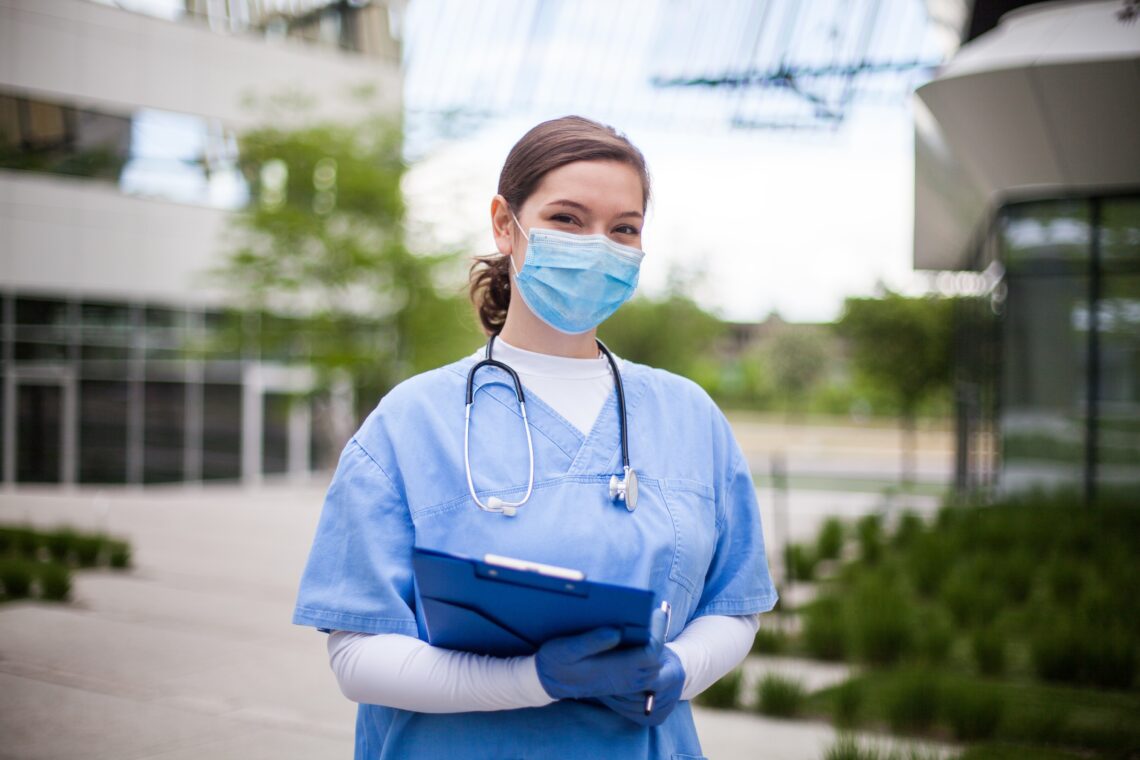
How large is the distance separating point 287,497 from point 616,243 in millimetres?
20152

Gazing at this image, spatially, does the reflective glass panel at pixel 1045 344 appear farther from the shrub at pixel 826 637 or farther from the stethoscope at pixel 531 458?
the stethoscope at pixel 531 458

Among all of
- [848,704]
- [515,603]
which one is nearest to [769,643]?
[848,704]

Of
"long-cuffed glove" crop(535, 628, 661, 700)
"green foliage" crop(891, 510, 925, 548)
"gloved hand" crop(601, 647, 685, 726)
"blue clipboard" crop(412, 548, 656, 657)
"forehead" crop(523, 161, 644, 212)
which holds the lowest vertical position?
"green foliage" crop(891, 510, 925, 548)

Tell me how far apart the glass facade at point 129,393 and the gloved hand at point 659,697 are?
1821 centimetres

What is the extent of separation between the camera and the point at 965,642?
686cm

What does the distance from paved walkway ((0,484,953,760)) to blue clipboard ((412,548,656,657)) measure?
10.7 feet

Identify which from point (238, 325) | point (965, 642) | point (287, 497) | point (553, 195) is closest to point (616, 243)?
point (553, 195)

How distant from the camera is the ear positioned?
2.03m

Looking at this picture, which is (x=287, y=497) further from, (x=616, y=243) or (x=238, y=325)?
(x=616, y=243)

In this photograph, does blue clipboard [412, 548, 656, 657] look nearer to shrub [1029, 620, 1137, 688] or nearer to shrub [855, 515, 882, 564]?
shrub [1029, 620, 1137, 688]

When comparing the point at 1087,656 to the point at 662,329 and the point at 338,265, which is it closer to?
the point at 338,265

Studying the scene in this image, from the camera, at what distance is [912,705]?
16.4 ft

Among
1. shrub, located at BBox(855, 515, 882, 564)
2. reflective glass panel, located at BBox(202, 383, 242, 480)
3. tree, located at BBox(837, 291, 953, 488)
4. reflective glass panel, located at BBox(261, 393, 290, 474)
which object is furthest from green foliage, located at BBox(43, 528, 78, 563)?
tree, located at BBox(837, 291, 953, 488)

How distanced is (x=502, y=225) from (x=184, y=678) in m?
4.90
